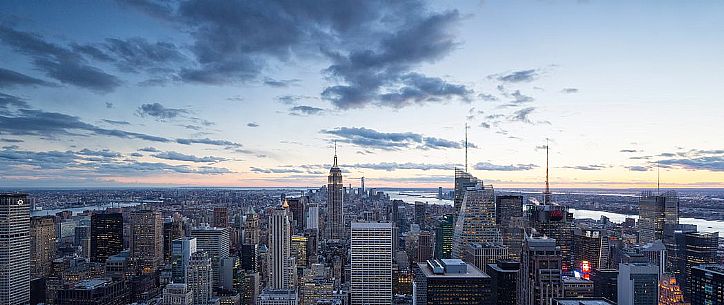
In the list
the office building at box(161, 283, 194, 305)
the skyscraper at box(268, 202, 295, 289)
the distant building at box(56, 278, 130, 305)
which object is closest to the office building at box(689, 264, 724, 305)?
the office building at box(161, 283, 194, 305)

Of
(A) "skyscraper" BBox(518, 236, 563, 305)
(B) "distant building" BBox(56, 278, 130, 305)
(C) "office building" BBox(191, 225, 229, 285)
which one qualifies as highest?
(A) "skyscraper" BBox(518, 236, 563, 305)

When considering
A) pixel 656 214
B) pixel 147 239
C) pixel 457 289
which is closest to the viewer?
pixel 457 289

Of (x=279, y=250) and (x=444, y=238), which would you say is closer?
(x=279, y=250)

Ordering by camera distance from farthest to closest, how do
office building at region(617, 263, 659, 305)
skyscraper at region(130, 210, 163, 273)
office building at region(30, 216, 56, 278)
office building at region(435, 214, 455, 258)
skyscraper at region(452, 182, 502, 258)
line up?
office building at region(435, 214, 455, 258) → skyscraper at region(130, 210, 163, 273) → skyscraper at region(452, 182, 502, 258) → office building at region(30, 216, 56, 278) → office building at region(617, 263, 659, 305)

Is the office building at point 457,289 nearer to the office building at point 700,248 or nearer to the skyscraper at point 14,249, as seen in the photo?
the office building at point 700,248

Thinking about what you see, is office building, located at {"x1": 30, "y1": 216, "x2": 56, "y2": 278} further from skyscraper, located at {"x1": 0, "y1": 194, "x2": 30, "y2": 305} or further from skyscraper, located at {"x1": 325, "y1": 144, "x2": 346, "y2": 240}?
Answer: skyscraper, located at {"x1": 325, "y1": 144, "x2": 346, "y2": 240}

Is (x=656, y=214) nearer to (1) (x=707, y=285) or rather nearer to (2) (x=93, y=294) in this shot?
(1) (x=707, y=285)

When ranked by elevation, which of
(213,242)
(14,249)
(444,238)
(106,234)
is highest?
(14,249)

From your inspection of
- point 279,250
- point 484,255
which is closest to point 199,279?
point 279,250
